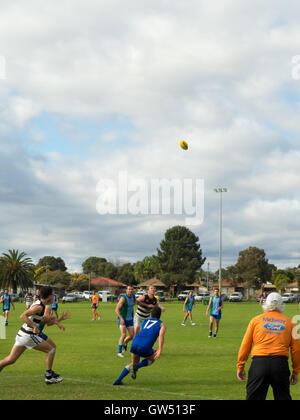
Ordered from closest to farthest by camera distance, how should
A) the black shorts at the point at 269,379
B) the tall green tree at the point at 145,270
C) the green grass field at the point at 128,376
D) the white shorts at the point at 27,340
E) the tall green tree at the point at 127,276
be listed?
the black shorts at the point at 269,379 → the green grass field at the point at 128,376 → the white shorts at the point at 27,340 → the tall green tree at the point at 145,270 → the tall green tree at the point at 127,276

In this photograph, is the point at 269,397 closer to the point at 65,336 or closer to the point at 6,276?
the point at 65,336

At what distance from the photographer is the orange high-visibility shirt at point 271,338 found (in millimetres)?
6566

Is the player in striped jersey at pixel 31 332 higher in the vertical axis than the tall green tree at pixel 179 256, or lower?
lower

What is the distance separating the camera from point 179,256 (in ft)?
378

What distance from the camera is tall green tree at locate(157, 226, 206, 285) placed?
113m

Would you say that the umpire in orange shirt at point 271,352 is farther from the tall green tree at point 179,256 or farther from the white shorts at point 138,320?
the tall green tree at point 179,256

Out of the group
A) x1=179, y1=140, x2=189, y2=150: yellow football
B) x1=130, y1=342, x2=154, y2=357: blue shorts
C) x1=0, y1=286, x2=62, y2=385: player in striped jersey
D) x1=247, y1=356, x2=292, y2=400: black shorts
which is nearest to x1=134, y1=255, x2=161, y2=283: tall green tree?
x1=179, y1=140, x2=189, y2=150: yellow football

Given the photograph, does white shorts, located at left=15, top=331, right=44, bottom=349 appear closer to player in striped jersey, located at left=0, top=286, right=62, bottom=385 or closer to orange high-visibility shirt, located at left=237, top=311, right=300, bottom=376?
player in striped jersey, located at left=0, top=286, right=62, bottom=385

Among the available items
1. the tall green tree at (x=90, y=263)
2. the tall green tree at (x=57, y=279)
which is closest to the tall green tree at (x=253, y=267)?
the tall green tree at (x=57, y=279)

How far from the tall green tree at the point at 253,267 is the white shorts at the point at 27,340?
100222 millimetres

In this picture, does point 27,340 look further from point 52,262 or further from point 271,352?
point 52,262

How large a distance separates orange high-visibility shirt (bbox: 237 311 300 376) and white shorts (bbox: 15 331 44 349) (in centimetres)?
477
